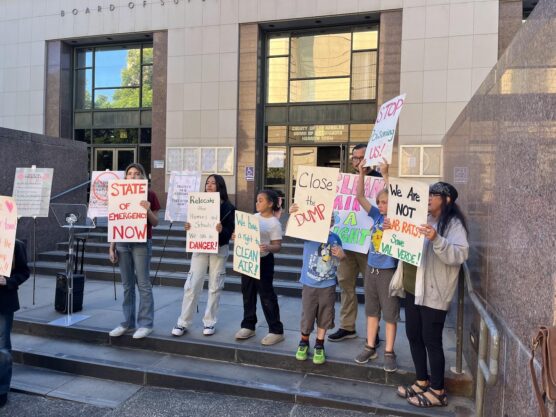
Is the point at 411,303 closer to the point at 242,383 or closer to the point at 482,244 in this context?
the point at 482,244

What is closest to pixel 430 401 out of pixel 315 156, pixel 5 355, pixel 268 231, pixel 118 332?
pixel 268 231

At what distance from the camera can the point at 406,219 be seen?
379 cm

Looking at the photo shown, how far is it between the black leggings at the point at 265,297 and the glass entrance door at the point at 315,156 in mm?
10526

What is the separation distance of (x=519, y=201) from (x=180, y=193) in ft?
18.9

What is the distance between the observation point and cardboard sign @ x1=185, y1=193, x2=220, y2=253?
17.2 ft

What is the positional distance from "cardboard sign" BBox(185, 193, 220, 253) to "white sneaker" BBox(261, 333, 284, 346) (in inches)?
45.2

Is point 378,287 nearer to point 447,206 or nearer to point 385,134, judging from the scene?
point 447,206

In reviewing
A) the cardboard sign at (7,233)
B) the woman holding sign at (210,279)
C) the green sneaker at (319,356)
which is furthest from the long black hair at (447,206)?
the cardboard sign at (7,233)

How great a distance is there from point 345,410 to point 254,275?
165 cm

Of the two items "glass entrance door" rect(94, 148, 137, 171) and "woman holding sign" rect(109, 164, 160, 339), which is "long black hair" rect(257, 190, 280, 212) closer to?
"woman holding sign" rect(109, 164, 160, 339)

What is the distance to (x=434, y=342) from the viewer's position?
380 cm

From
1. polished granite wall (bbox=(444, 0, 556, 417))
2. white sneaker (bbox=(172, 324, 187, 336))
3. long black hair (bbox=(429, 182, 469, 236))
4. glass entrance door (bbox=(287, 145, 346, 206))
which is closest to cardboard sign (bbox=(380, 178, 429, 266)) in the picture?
long black hair (bbox=(429, 182, 469, 236))

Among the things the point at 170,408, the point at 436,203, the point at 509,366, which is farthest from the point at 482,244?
the point at 170,408

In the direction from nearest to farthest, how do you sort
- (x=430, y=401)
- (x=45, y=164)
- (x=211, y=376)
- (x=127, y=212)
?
(x=430, y=401) → (x=211, y=376) → (x=127, y=212) → (x=45, y=164)
